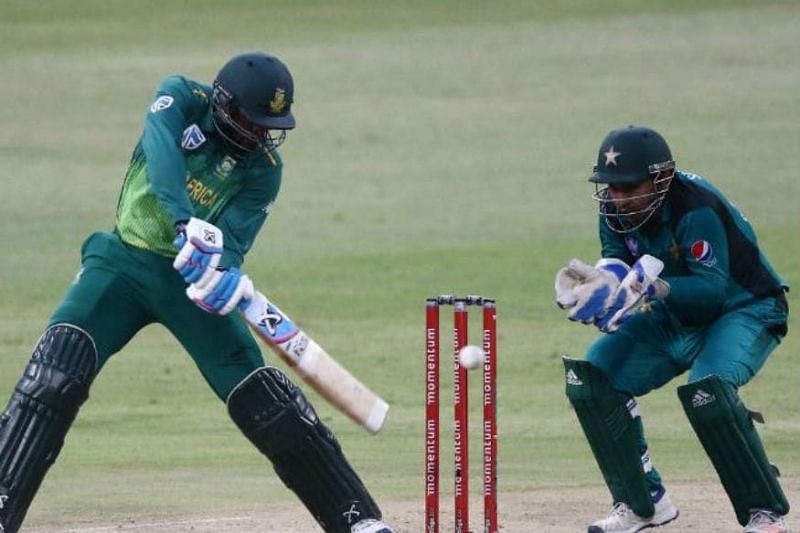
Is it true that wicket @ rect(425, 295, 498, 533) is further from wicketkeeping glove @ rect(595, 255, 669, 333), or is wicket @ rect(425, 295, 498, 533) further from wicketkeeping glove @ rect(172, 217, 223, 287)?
wicketkeeping glove @ rect(172, 217, 223, 287)

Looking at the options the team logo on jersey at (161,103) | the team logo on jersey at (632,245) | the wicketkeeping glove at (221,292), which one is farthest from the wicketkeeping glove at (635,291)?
the team logo on jersey at (161,103)

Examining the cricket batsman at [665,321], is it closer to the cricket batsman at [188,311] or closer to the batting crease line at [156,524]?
the cricket batsman at [188,311]

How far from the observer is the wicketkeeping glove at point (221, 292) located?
672cm

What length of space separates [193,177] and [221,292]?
0.66 m

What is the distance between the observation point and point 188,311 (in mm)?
7102

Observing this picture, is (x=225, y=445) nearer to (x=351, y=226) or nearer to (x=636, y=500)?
(x=636, y=500)

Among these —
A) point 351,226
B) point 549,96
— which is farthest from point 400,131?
point 351,226

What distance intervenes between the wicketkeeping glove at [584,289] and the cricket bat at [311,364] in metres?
0.95

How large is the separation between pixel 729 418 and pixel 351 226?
11.3m

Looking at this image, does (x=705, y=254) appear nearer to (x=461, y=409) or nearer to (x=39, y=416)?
(x=461, y=409)

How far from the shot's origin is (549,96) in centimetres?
2545

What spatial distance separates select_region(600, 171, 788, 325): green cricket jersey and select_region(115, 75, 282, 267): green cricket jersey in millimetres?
1455

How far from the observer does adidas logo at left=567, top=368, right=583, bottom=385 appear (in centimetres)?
773

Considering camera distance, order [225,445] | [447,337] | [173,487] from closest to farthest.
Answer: [173,487] → [225,445] → [447,337]
